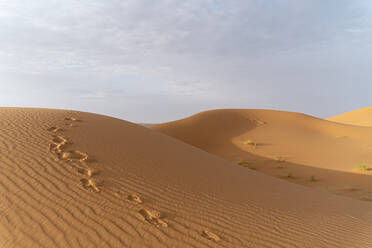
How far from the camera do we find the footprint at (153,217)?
2906 millimetres

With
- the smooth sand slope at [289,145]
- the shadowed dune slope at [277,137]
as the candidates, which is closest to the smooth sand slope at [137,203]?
the smooth sand slope at [289,145]

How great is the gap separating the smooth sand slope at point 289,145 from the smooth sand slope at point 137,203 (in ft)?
12.0

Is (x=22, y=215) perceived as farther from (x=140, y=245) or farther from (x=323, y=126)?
(x=323, y=126)

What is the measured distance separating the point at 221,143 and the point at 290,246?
11.3 meters

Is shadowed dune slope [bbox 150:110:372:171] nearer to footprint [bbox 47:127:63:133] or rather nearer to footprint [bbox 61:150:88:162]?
footprint [bbox 47:127:63:133]

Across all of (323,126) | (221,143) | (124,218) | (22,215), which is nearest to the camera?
(22,215)

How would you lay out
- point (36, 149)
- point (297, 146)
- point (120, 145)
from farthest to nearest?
point (297, 146) < point (120, 145) < point (36, 149)

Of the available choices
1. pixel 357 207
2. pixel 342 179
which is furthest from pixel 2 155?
pixel 342 179

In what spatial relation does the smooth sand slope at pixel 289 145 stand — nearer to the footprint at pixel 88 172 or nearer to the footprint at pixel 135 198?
the footprint at pixel 135 198

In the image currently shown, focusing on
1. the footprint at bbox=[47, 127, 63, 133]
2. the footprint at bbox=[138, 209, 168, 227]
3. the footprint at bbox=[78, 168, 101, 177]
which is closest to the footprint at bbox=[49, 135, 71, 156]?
the footprint at bbox=[47, 127, 63, 133]

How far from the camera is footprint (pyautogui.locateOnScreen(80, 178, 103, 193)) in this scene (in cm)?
339

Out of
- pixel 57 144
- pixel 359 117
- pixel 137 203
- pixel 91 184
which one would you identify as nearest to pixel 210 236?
pixel 137 203

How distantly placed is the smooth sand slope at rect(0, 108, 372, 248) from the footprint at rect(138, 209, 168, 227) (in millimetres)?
14

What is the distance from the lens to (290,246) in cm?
296
